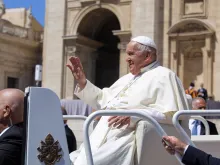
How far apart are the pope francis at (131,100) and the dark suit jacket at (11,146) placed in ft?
3.03

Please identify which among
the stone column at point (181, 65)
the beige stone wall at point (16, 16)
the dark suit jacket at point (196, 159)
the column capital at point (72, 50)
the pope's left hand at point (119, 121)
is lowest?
the dark suit jacket at point (196, 159)

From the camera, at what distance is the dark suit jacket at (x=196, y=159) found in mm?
3256

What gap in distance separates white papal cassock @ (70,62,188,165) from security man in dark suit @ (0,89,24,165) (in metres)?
0.87

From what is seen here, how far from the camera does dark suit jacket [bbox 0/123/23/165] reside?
352 centimetres

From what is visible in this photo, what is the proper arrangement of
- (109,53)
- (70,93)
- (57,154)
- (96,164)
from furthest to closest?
(109,53)
(70,93)
(96,164)
(57,154)

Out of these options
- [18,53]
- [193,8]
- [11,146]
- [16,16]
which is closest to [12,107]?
[11,146]

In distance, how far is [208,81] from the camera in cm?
2155

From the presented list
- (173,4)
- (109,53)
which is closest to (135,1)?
(173,4)

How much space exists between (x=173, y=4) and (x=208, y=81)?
3.96 meters

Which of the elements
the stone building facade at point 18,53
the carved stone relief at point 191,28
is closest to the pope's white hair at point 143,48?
the carved stone relief at point 191,28

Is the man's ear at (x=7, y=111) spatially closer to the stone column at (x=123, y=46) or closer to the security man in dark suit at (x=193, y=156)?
the security man in dark suit at (x=193, y=156)

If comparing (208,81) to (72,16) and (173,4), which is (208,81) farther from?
(72,16)

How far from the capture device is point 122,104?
5.04m

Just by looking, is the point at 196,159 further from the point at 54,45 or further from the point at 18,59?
the point at 18,59
